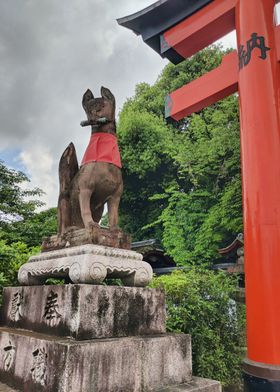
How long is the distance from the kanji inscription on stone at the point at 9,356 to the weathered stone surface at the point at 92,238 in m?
0.82

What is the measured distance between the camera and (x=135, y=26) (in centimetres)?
499

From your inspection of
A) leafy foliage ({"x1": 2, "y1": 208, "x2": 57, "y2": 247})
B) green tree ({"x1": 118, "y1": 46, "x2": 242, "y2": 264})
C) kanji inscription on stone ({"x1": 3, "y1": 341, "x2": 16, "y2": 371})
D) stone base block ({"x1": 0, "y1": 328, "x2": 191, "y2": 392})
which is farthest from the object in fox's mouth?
green tree ({"x1": 118, "y1": 46, "x2": 242, "y2": 264})

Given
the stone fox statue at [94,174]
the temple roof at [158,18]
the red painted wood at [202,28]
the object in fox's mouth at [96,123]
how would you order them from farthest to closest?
1. the temple roof at [158,18]
2. the red painted wood at [202,28]
3. the object in fox's mouth at [96,123]
4. the stone fox statue at [94,174]

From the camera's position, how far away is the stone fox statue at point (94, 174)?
104 inches

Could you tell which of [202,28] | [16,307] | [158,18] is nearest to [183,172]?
[158,18]

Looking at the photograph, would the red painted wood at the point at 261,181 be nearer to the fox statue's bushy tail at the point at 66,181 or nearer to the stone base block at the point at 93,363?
the stone base block at the point at 93,363

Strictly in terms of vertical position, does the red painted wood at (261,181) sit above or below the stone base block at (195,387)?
above

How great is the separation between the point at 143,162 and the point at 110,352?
519 inches

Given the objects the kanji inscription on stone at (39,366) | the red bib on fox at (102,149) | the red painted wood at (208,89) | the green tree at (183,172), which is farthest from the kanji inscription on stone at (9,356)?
the green tree at (183,172)

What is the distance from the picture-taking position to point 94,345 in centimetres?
190

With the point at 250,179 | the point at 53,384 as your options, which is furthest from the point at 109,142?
the point at 53,384

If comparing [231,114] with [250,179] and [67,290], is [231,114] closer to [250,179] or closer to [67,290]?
[250,179]

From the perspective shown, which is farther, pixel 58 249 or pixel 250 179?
pixel 250 179

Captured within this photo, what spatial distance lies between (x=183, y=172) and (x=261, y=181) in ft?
36.1
